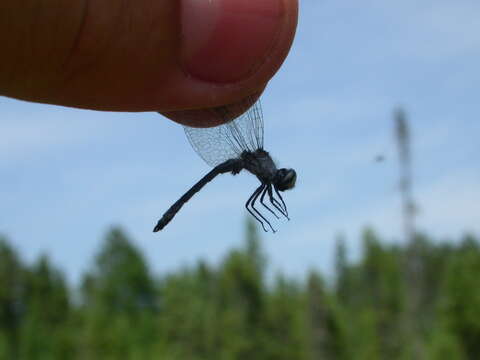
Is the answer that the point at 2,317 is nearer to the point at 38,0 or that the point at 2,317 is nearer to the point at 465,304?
the point at 465,304

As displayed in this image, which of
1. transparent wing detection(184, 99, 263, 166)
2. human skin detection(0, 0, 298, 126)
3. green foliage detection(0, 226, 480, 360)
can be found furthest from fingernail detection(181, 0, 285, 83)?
green foliage detection(0, 226, 480, 360)

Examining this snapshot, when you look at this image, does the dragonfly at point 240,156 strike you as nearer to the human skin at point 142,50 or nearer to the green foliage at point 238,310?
the human skin at point 142,50

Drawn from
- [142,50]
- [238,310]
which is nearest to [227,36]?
[142,50]

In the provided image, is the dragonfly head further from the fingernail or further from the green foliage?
the green foliage

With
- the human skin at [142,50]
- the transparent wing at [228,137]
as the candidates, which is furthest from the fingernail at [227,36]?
the transparent wing at [228,137]

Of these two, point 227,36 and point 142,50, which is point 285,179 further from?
point 142,50

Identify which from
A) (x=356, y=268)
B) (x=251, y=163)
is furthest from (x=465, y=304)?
(x=251, y=163)
